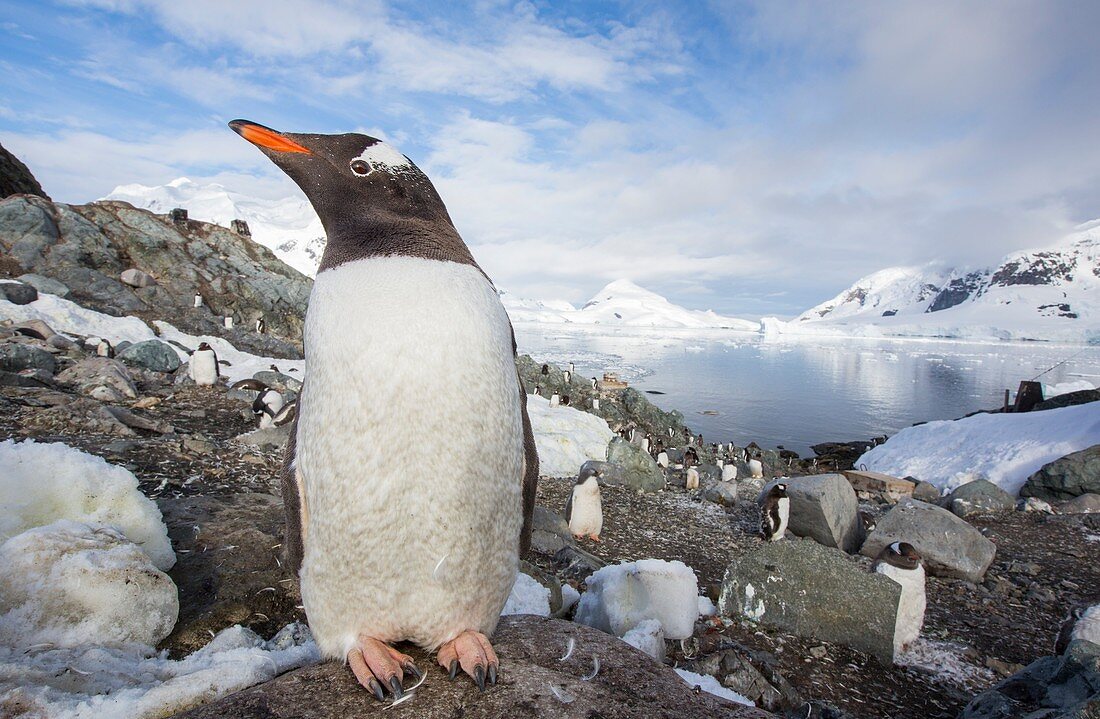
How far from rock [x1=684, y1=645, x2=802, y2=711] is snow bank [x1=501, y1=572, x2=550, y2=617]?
94cm

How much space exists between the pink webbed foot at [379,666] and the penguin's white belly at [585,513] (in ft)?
15.6

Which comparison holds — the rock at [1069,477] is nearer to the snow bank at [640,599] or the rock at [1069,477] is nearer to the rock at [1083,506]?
the rock at [1083,506]

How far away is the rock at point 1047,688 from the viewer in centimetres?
275

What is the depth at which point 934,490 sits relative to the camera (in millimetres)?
11164

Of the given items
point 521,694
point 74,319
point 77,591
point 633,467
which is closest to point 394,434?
point 521,694

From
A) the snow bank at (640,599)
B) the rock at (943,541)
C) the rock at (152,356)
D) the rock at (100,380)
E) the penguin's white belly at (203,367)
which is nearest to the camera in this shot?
the snow bank at (640,599)

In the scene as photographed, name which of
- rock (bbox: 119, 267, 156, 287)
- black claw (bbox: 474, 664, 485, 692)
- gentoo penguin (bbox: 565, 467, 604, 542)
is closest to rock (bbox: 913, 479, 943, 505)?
gentoo penguin (bbox: 565, 467, 604, 542)

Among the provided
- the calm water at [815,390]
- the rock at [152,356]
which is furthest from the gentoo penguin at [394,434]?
the calm water at [815,390]

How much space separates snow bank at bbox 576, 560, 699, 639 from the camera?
3480 mm

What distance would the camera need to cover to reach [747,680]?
3.27 meters

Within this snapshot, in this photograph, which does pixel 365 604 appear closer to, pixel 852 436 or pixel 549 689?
pixel 549 689

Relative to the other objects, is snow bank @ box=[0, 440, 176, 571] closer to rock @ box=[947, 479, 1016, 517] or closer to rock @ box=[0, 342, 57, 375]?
rock @ box=[0, 342, 57, 375]

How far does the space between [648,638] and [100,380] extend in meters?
8.48

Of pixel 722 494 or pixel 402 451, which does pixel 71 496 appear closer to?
pixel 402 451
